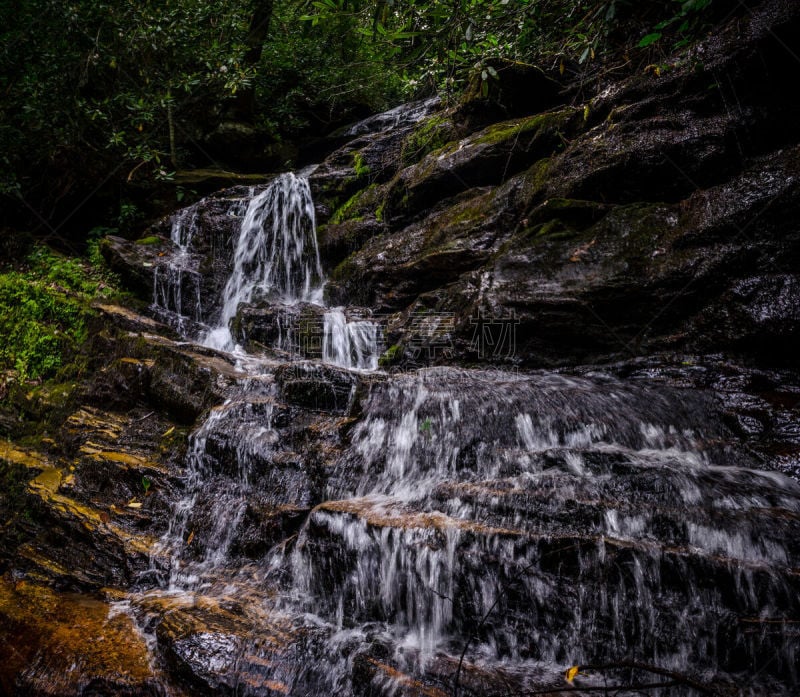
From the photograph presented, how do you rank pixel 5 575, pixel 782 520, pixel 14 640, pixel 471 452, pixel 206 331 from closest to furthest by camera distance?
pixel 782 520 → pixel 14 640 → pixel 5 575 → pixel 471 452 → pixel 206 331

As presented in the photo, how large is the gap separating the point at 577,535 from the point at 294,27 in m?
14.3

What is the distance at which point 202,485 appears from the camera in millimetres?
3877

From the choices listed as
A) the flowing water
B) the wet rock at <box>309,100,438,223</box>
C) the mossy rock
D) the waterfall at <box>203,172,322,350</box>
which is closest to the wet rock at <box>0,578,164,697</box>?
the flowing water

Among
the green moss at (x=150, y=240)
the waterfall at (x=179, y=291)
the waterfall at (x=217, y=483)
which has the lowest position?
the waterfall at (x=217, y=483)

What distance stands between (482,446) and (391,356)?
7.86 ft

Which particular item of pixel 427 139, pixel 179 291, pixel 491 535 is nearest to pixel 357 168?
pixel 427 139

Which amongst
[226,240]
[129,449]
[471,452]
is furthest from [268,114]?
[471,452]

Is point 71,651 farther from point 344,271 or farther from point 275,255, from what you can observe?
point 275,255

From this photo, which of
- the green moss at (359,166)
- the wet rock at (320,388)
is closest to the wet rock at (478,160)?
the green moss at (359,166)

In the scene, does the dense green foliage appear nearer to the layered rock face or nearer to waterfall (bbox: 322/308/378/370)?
the layered rock face

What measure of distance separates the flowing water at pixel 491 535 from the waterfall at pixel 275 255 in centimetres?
358

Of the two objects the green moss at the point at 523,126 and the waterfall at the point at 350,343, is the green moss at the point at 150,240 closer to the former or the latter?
the waterfall at the point at 350,343

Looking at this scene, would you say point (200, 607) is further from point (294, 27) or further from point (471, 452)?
point (294, 27)

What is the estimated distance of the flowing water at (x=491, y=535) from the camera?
87.2 inches
